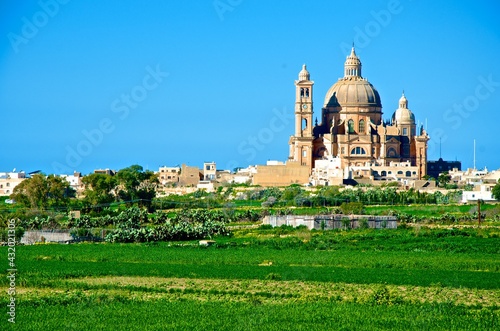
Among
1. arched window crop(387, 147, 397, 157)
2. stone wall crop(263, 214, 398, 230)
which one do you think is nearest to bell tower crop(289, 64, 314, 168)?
arched window crop(387, 147, 397, 157)

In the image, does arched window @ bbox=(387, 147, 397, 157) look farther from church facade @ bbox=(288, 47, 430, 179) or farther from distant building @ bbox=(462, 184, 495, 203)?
distant building @ bbox=(462, 184, 495, 203)

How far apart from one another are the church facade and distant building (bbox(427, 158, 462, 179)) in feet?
20.3

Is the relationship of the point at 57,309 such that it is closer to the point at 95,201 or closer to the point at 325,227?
the point at 325,227

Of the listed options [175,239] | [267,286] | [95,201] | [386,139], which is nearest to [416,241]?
[175,239]

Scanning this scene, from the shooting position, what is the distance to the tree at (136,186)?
78.8m

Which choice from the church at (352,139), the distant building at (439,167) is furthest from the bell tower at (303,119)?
the distant building at (439,167)

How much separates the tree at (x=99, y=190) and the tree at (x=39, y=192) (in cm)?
221

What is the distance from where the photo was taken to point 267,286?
29.6m

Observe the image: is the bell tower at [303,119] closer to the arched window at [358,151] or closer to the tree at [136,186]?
the arched window at [358,151]

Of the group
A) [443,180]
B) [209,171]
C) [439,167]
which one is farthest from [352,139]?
[209,171]

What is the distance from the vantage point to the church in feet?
348

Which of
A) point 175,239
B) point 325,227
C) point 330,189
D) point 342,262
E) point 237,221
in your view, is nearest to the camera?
point 342,262

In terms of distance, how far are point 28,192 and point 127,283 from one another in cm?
4780

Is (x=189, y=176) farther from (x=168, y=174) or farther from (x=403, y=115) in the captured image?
(x=403, y=115)
